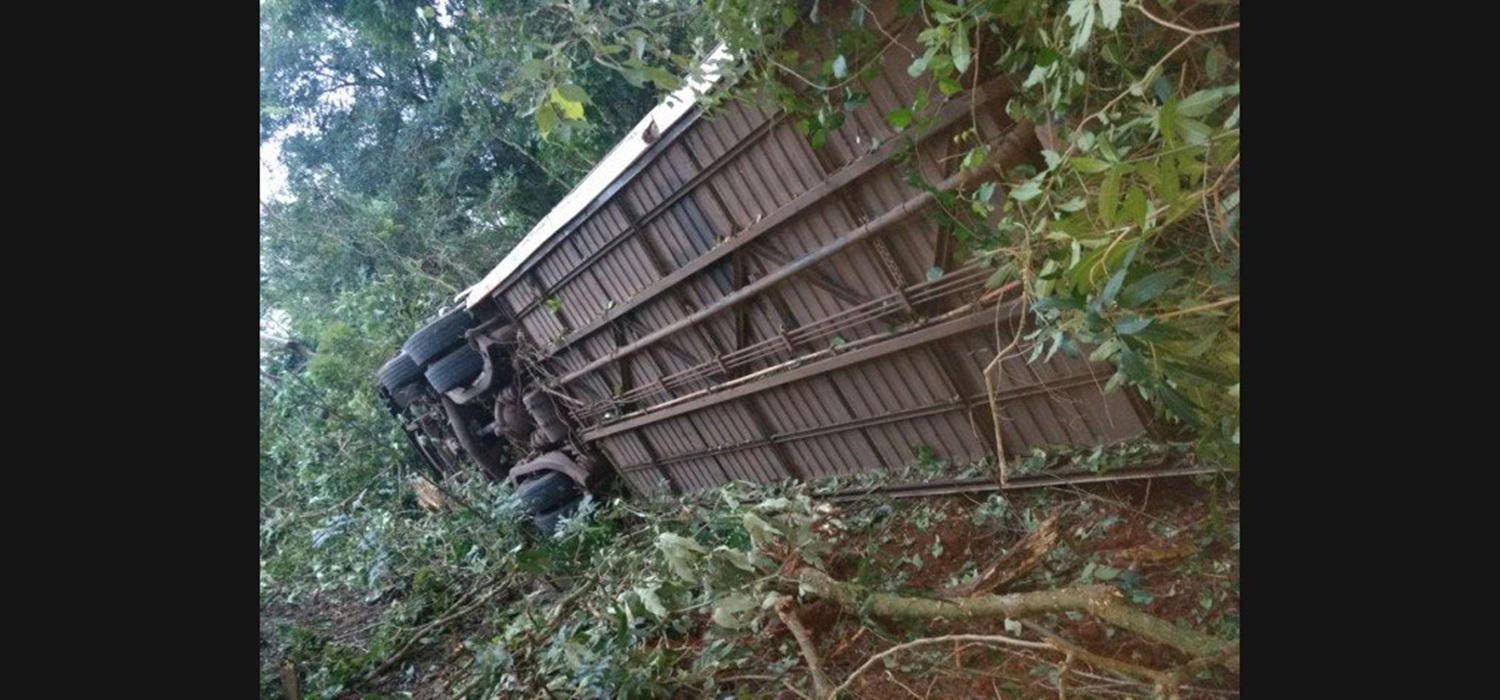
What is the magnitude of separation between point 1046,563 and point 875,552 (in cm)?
93

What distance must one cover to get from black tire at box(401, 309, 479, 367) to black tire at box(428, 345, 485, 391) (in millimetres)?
114

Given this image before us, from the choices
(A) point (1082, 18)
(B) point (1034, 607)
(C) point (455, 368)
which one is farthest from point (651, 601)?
(C) point (455, 368)

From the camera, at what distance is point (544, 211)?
440 inches

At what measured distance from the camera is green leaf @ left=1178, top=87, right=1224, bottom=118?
1.35 metres

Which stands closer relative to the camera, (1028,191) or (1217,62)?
(1217,62)

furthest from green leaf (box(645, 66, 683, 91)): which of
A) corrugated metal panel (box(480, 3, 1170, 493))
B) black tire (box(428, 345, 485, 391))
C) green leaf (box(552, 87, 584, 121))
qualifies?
black tire (box(428, 345, 485, 391))

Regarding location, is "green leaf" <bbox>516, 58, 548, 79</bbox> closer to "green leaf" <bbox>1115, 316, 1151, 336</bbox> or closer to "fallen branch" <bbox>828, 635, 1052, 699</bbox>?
"green leaf" <bbox>1115, 316, 1151, 336</bbox>

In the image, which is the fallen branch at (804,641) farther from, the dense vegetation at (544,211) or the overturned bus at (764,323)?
the overturned bus at (764,323)

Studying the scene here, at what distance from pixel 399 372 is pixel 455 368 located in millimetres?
842

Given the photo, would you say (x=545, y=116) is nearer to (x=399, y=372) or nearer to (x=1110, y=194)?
(x=1110, y=194)

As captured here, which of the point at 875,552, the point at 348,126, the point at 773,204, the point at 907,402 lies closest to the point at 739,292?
the point at 773,204

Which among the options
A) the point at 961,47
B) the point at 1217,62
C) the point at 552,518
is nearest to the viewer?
the point at 1217,62
